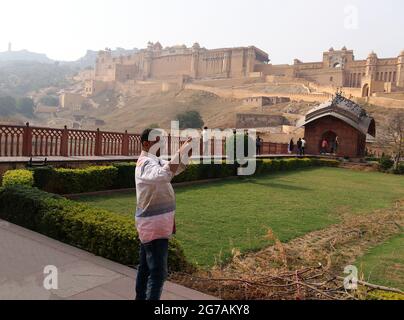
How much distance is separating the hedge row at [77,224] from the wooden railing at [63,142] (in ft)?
14.2

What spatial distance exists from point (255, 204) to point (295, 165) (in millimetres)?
13661

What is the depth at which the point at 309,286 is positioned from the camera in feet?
13.6

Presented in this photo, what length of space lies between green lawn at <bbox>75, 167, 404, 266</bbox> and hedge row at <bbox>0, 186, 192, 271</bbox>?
1.15 meters

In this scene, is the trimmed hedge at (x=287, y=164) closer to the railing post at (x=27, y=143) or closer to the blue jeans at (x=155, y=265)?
the railing post at (x=27, y=143)

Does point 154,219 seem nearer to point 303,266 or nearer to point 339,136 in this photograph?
point 303,266

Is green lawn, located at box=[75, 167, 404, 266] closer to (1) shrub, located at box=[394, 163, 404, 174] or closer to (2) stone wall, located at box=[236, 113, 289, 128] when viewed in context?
Result: (1) shrub, located at box=[394, 163, 404, 174]

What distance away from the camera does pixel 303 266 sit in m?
5.76

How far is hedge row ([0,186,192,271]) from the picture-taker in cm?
493

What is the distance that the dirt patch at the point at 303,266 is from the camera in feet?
14.0

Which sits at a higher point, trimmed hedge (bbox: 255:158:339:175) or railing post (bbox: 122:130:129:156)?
railing post (bbox: 122:130:129:156)

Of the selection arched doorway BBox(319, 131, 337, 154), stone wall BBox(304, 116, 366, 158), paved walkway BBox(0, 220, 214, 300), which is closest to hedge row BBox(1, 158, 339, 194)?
paved walkway BBox(0, 220, 214, 300)

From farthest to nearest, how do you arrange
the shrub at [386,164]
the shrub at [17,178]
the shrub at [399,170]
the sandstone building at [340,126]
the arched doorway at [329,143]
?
1. the arched doorway at [329,143]
2. the sandstone building at [340,126]
3. the shrub at [386,164]
4. the shrub at [399,170]
5. the shrub at [17,178]

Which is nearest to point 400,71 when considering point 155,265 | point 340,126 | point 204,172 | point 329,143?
point 329,143

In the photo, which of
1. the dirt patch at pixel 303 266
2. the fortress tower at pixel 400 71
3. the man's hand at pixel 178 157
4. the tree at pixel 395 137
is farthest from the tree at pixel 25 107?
the man's hand at pixel 178 157
